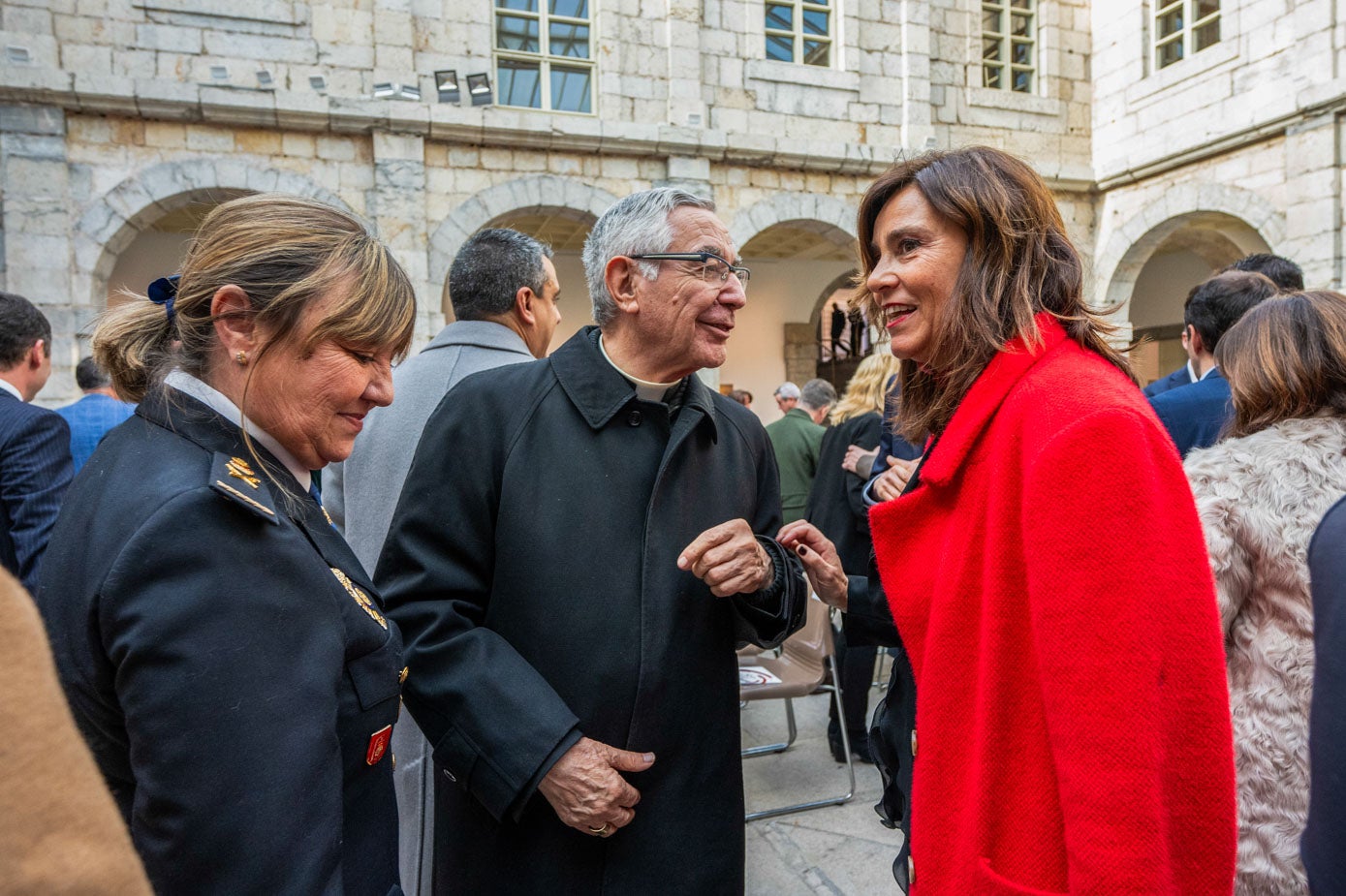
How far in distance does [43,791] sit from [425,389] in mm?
2033

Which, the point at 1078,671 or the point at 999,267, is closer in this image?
the point at 1078,671

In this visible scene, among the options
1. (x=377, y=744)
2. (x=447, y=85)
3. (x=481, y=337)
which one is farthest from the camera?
(x=447, y=85)

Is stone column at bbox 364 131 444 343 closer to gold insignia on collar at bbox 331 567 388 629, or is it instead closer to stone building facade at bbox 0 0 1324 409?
stone building facade at bbox 0 0 1324 409

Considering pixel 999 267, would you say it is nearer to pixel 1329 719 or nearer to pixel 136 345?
pixel 1329 719

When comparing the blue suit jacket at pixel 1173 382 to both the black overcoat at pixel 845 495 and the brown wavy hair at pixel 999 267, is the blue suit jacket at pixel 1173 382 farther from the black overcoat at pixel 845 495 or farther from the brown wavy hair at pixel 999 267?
the brown wavy hair at pixel 999 267

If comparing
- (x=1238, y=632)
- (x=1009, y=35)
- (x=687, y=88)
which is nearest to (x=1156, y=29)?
(x=1009, y=35)

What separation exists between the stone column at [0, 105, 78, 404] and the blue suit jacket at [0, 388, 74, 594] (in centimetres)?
633

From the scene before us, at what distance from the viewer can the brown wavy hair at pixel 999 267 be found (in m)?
1.26

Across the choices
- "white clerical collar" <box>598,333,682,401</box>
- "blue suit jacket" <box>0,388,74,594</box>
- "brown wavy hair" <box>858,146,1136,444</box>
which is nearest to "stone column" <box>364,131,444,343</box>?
"blue suit jacket" <box>0,388,74,594</box>

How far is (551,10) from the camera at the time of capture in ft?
31.3

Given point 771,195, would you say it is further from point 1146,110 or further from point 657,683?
point 657,683

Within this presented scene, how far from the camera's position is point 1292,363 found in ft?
5.67

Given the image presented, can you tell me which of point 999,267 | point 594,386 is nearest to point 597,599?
point 594,386

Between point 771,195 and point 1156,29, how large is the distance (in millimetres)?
5726
